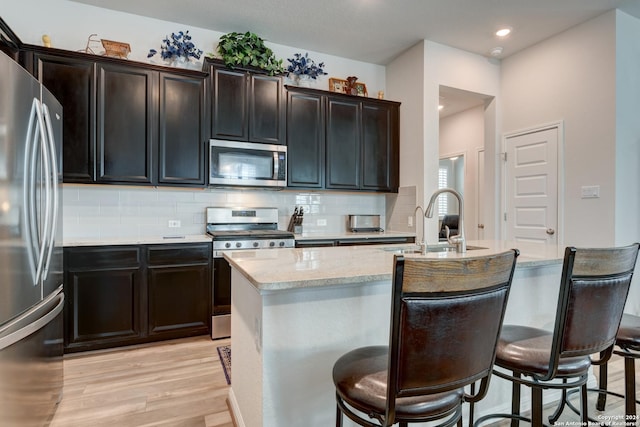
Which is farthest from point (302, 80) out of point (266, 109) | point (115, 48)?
point (115, 48)

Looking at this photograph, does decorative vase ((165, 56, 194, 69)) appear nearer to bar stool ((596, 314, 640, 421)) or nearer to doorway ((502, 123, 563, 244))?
doorway ((502, 123, 563, 244))

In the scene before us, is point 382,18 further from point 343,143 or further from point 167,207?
point 167,207

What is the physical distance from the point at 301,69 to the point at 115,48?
6.02 ft

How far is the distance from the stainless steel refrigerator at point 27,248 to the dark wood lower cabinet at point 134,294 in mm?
837

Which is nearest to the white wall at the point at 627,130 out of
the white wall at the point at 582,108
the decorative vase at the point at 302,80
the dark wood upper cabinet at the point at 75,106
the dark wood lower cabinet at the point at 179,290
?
the white wall at the point at 582,108

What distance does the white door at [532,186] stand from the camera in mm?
3744

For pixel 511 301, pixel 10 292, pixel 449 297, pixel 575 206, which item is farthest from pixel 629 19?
pixel 10 292

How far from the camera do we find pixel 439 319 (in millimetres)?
967

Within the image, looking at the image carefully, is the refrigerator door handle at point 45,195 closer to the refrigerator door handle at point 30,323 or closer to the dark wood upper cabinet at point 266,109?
the refrigerator door handle at point 30,323

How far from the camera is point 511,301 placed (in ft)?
6.41

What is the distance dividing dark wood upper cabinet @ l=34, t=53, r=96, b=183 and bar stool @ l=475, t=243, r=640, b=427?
3.31 m

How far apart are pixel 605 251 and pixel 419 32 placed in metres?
3.21

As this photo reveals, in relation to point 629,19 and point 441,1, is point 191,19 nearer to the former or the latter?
point 441,1

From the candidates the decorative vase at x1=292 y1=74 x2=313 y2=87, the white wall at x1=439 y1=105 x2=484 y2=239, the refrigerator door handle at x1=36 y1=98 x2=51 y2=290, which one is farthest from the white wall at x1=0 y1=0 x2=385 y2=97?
the white wall at x1=439 y1=105 x2=484 y2=239
